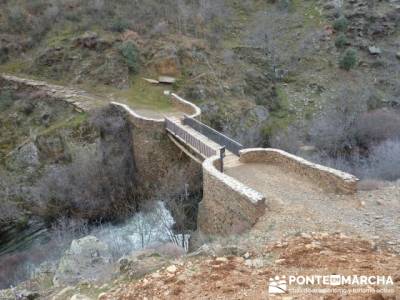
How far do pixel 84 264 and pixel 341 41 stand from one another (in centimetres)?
2461

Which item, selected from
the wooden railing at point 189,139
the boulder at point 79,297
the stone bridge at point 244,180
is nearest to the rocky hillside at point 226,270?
the boulder at point 79,297

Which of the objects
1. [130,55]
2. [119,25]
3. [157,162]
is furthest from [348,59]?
[157,162]

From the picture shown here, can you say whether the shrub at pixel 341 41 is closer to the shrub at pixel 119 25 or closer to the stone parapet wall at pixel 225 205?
the shrub at pixel 119 25

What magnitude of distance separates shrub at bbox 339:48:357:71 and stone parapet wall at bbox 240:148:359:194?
610 inches

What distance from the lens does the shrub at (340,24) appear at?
2656 cm

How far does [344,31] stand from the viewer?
26953 millimetres

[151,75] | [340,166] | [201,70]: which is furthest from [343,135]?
[151,75]

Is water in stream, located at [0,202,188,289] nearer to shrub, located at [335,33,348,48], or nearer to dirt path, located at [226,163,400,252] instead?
dirt path, located at [226,163,400,252]

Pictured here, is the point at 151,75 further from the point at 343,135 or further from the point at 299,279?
the point at 299,279

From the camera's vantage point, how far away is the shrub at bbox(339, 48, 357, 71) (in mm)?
24188

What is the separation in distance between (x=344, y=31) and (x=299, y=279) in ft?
85.1

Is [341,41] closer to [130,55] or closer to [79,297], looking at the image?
[130,55]

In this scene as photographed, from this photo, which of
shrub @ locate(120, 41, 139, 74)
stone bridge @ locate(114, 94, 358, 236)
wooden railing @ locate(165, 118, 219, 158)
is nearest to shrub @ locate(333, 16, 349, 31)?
shrub @ locate(120, 41, 139, 74)

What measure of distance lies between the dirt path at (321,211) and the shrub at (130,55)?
12176 mm
